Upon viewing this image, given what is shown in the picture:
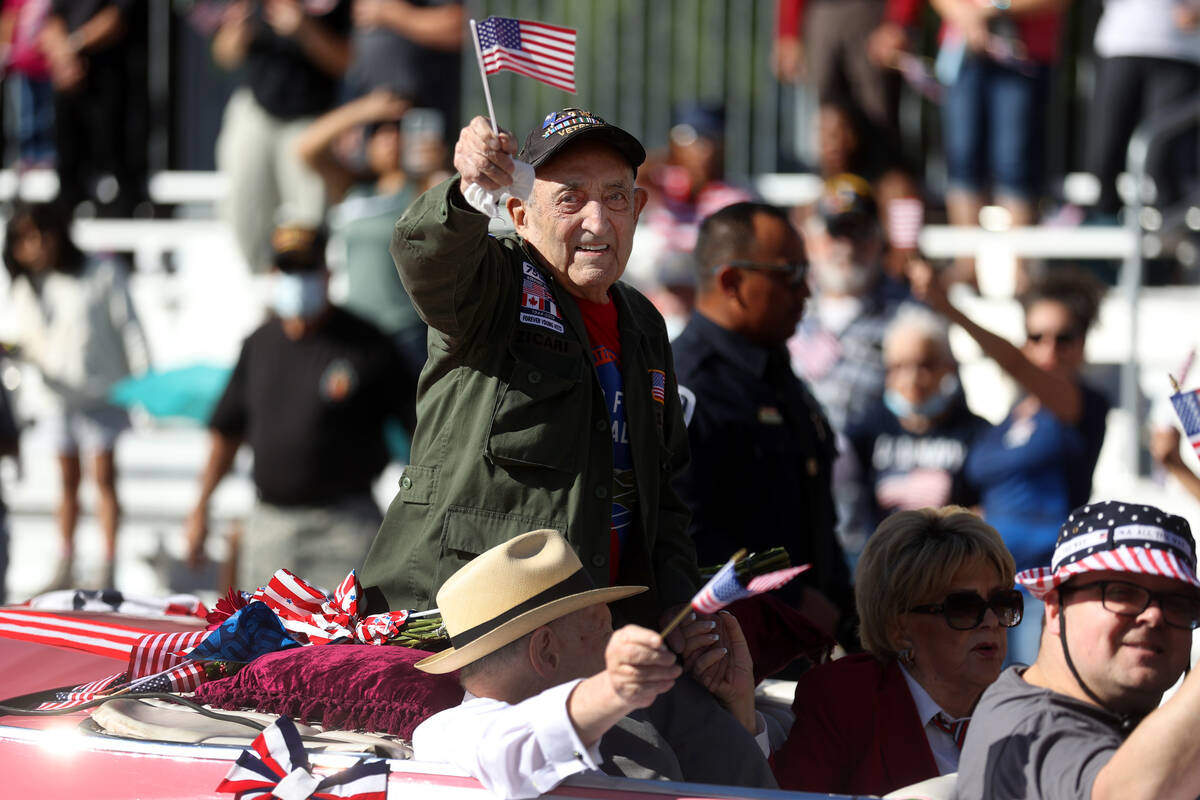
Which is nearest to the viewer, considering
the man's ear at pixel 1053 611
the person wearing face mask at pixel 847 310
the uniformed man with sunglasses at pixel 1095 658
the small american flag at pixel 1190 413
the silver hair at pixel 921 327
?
the small american flag at pixel 1190 413

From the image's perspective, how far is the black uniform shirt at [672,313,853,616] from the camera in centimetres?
416

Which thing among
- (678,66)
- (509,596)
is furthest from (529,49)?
(678,66)

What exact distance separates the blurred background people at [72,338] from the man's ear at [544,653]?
5.40 m

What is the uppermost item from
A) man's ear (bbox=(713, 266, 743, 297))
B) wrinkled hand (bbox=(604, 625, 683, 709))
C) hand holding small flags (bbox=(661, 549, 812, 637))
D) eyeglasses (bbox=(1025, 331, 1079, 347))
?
man's ear (bbox=(713, 266, 743, 297))

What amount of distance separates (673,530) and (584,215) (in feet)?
2.27

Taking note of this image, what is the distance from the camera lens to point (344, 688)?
303 centimetres

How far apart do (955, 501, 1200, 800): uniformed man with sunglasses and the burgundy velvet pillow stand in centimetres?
97

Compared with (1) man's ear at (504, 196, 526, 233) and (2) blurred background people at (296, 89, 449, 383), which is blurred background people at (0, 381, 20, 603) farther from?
(1) man's ear at (504, 196, 526, 233)

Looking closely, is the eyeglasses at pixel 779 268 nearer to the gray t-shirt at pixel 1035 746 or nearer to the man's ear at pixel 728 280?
the man's ear at pixel 728 280

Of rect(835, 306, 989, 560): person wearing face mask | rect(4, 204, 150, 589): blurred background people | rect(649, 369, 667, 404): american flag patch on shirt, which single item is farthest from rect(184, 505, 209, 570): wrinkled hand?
rect(649, 369, 667, 404): american flag patch on shirt

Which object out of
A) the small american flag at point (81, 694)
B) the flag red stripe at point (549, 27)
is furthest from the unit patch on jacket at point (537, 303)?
the small american flag at point (81, 694)

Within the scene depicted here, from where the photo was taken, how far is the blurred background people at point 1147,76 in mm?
7316

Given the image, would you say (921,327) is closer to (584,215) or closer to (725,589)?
(584,215)

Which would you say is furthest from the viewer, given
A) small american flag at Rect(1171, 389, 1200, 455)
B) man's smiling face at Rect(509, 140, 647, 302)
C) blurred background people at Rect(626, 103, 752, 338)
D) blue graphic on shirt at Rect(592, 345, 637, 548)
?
blurred background people at Rect(626, 103, 752, 338)
